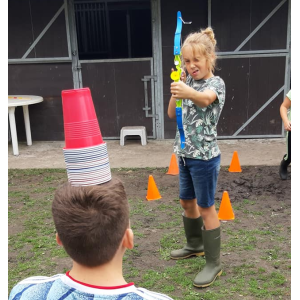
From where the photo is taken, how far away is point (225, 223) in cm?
392

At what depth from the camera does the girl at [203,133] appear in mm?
2602

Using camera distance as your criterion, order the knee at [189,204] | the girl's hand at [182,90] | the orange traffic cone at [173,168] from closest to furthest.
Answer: the girl's hand at [182,90], the knee at [189,204], the orange traffic cone at [173,168]

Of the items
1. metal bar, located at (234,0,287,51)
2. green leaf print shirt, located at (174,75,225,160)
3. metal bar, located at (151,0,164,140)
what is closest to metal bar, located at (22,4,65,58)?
metal bar, located at (151,0,164,140)

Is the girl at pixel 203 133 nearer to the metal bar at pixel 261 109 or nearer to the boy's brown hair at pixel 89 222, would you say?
the boy's brown hair at pixel 89 222

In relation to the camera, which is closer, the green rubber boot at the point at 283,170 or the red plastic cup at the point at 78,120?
the red plastic cup at the point at 78,120

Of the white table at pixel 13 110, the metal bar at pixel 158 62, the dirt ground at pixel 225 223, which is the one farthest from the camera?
the metal bar at pixel 158 62

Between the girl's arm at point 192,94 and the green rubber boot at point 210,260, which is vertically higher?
the girl's arm at point 192,94

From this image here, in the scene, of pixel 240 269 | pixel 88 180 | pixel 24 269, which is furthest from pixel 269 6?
pixel 88 180

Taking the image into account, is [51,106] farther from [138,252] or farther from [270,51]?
[138,252]

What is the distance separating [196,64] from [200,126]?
0.42 m

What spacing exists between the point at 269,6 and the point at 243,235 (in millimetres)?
4724

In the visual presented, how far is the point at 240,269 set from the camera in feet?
10.1

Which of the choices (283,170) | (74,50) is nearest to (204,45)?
(283,170)

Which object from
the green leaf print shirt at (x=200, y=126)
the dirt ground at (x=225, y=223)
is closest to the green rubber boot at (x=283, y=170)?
the dirt ground at (x=225, y=223)
